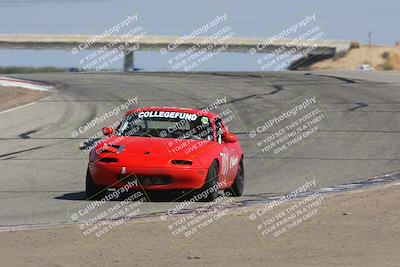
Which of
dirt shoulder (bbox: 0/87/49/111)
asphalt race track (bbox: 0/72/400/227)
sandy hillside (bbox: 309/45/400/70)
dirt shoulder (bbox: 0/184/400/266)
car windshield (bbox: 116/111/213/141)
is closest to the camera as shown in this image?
dirt shoulder (bbox: 0/184/400/266)

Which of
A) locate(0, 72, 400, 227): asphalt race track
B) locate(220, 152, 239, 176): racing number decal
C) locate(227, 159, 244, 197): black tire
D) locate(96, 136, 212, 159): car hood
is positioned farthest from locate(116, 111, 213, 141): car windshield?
locate(0, 72, 400, 227): asphalt race track

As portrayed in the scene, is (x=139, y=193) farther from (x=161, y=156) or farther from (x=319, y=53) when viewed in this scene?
(x=319, y=53)

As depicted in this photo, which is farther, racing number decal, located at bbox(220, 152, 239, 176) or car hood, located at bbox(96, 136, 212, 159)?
racing number decal, located at bbox(220, 152, 239, 176)

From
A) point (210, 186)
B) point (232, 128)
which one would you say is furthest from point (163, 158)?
point (232, 128)

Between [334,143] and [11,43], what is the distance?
266 feet

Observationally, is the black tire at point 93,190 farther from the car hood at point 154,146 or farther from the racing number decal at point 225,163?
the racing number decal at point 225,163

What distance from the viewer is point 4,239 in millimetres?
8312

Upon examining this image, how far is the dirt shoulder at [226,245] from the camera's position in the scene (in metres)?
→ 7.39

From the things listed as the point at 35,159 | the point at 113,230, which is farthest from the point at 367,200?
the point at 35,159

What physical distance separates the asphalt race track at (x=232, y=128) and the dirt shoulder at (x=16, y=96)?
1.42 feet

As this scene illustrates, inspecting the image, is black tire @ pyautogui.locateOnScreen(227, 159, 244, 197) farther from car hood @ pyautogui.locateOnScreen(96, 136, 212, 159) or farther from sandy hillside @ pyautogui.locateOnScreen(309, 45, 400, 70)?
sandy hillside @ pyautogui.locateOnScreen(309, 45, 400, 70)

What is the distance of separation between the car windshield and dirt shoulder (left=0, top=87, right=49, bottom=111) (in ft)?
36.1

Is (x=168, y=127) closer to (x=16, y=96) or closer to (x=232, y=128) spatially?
(x=232, y=128)

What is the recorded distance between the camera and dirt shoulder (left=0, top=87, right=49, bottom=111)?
23.6m
